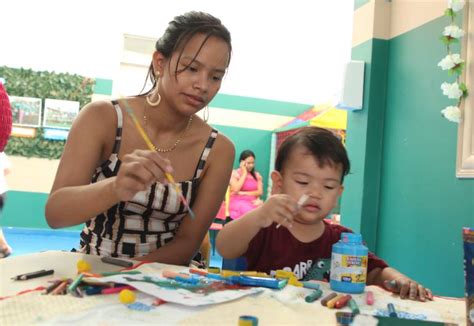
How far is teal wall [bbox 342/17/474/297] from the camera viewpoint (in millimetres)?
2252

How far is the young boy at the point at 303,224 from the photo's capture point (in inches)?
48.7

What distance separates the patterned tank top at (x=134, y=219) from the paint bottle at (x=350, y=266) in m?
0.54

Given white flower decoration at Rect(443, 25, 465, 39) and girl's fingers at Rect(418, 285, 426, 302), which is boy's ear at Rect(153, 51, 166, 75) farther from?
white flower decoration at Rect(443, 25, 465, 39)

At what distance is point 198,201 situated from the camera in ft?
4.66

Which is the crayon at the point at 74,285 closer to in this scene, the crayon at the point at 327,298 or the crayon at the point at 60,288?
the crayon at the point at 60,288

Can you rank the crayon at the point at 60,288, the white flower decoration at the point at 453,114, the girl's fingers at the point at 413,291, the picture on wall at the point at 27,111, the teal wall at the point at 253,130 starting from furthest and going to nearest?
the teal wall at the point at 253,130 < the picture on wall at the point at 27,111 < the white flower decoration at the point at 453,114 < the girl's fingers at the point at 413,291 < the crayon at the point at 60,288

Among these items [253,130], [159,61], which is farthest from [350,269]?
[253,130]

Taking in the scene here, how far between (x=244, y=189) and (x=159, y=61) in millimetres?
4560

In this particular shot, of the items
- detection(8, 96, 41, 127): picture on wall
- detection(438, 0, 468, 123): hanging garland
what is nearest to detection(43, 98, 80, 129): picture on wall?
detection(8, 96, 41, 127): picture on wall

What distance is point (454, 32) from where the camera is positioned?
7.01 ft

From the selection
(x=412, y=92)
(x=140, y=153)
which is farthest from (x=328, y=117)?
(x=140, y=153)

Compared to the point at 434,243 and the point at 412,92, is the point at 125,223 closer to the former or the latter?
the point at 434,243

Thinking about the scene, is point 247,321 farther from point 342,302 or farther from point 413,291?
point 413,291

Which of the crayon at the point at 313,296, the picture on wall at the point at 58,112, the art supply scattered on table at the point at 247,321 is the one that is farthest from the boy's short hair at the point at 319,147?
the picture on wall at the point at 58,112
